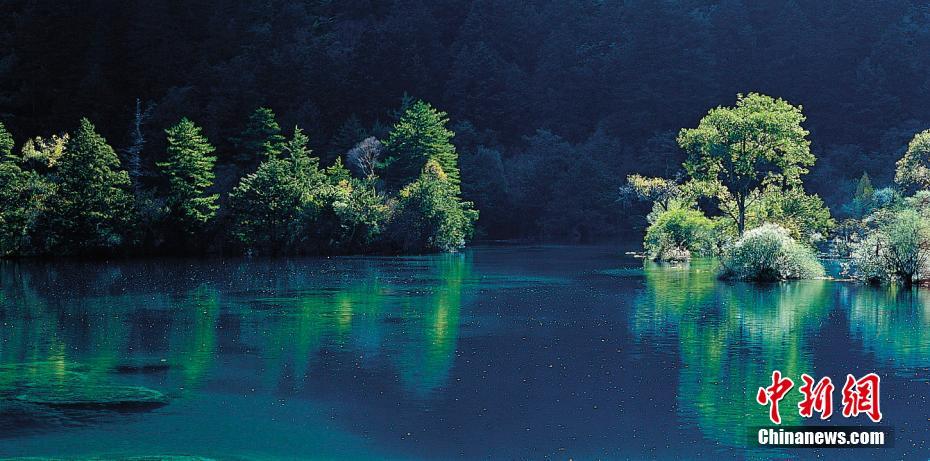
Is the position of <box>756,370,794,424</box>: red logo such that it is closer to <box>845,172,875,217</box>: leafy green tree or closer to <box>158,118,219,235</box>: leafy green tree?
<box>845,172,875,217</box>: leafy green tree

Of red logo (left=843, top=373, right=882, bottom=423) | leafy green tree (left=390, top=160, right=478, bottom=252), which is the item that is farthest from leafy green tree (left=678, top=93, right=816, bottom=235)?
red logo (left=843, top=373, right=882, bottom=423)

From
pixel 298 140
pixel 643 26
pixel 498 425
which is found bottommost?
pixel 498 425

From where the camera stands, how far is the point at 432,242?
7838cm

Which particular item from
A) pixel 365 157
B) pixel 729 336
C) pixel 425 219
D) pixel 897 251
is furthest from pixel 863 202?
pixel 729 336

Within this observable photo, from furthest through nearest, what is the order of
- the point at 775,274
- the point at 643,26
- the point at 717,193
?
1. the point at 643,26
2. the point at 717,193
3. the point at 775,274

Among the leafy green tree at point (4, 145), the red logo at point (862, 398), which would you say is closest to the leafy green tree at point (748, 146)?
the red logo at point (862, 398)

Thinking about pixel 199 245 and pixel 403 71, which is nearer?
pixel 199 245

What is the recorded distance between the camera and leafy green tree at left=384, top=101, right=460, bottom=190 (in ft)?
281

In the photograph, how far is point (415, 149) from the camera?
8550 cm

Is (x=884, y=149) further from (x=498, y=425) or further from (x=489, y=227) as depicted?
(x=498, y=425)

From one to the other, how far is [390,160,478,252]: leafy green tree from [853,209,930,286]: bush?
35.2 meters

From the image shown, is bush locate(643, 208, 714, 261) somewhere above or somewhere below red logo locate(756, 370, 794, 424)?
above

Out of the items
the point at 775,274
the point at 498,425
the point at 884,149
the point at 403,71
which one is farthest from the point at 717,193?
the point at 403,71

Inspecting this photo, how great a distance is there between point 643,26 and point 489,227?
3865 cm
